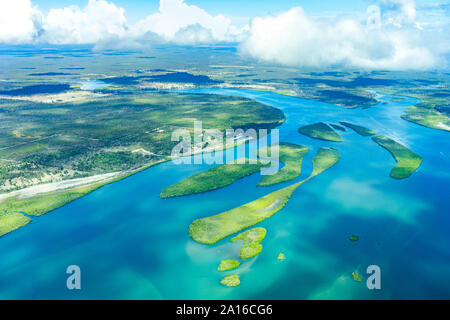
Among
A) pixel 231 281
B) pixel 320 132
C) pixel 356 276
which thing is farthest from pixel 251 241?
pixel 320 132

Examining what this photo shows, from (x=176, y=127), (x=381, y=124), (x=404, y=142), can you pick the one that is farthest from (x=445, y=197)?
(x=176, y=127)

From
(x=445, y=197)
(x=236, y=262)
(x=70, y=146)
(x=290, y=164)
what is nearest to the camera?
(x=236, y=262)

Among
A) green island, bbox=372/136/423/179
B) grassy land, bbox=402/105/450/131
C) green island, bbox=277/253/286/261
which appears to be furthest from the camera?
grassy land, bbox=402/105/450/131

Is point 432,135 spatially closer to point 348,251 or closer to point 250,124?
point 250,124

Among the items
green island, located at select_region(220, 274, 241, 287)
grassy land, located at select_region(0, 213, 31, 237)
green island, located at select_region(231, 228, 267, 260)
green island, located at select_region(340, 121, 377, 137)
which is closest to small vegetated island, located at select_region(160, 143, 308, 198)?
green island, located at select_region(231, 228, 267, 260)

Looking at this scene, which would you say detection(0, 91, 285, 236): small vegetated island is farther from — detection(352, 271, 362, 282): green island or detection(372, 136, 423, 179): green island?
detection(352, 271, 362, 282): green island

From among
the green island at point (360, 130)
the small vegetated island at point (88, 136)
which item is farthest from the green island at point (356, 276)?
the green island at point (360, 130)
